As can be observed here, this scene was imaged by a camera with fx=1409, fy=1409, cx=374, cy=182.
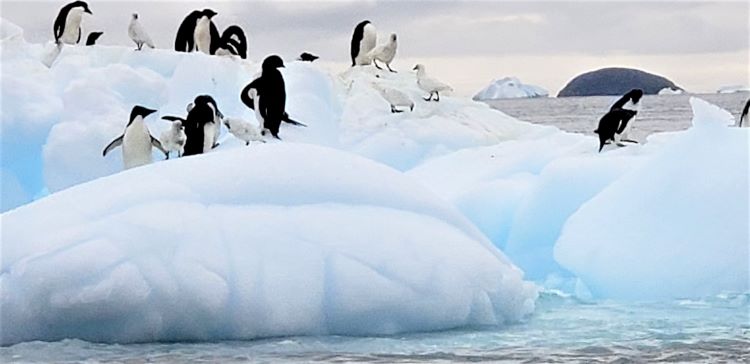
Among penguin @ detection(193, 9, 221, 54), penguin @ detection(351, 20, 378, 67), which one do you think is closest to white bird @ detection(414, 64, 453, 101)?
penguin @ detection(351, 20, 378, 67)

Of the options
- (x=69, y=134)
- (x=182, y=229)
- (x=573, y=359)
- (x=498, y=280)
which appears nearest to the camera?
(x=573, y=359)

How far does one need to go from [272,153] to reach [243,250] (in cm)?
88

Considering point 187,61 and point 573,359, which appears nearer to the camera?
point 573,359

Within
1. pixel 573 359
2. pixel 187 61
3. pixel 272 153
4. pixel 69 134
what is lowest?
pixel 573 359

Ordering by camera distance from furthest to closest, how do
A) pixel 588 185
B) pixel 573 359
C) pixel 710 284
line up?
pixel 588 185 → pixel 710 284 → pixel 573 359

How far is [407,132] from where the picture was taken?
14.8 m

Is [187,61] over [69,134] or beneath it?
over

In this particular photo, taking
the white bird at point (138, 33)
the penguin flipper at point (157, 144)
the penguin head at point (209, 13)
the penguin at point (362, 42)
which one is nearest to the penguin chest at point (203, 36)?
the penguin head at point (209, 13)

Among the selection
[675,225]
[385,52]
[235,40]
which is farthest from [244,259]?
[235,40]

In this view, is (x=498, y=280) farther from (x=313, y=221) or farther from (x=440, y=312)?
(x=313, y=221)

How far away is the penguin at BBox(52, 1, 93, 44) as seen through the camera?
17609mm

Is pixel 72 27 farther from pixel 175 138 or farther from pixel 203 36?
pixel 175 138

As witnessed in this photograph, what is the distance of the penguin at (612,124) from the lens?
500 inches

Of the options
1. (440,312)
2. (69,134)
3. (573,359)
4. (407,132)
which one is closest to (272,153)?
(440,312)
